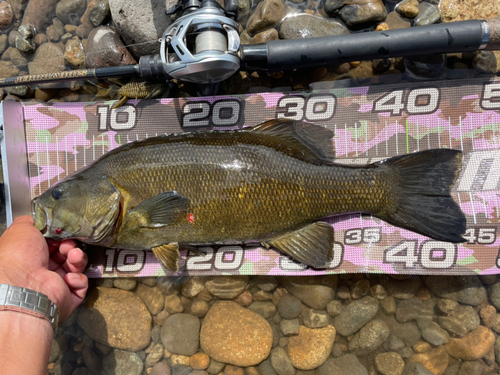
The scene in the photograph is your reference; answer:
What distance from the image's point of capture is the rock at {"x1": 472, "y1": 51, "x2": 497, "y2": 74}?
2797 mm

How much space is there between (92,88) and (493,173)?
3.72m

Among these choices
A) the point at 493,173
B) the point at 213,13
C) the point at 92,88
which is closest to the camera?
the point at 213,13

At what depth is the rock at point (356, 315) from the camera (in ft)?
9.20

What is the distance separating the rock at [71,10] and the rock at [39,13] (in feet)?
0.29

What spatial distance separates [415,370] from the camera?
9.12 ft

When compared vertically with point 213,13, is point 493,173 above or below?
below

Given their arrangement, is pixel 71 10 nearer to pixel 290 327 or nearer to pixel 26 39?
pixel 26 39

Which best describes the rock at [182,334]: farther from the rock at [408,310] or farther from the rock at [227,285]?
the rock at [408,310]

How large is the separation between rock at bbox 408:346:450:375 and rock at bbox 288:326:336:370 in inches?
29.7

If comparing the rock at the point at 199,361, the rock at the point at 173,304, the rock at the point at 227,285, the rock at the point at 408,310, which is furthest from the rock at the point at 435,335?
the rock at the point at 173,304

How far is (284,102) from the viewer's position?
2.83 meters

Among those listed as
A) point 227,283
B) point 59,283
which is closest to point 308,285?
point 227,283

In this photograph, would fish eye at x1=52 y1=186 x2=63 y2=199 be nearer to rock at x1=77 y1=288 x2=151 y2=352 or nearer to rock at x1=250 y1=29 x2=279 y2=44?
rock at x1=77 y1=288 x2=151 y2=352

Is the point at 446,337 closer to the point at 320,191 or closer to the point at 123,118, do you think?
the point at 320,191
